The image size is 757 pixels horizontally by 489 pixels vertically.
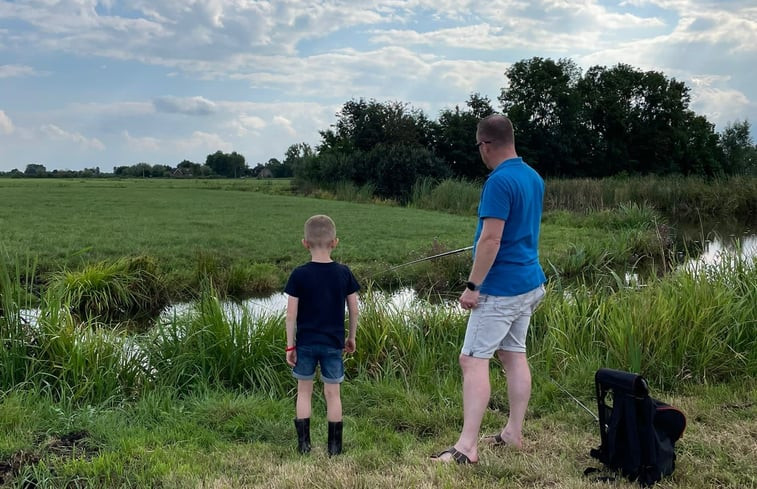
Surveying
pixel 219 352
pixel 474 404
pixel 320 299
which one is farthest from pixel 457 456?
pixel 219 352

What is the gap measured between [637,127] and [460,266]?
45.5 metres

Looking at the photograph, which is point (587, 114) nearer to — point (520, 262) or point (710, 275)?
point (710, 275)

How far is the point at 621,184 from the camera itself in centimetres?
2891

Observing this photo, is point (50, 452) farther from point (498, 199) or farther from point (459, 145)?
point (459, 145)

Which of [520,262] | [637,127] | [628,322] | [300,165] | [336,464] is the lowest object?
[336,464]

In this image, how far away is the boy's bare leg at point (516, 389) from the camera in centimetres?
356

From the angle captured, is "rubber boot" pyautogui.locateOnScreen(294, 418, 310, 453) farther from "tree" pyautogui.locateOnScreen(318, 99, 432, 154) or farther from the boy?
"tree" pyautogui.locateOnScreen(318, 99, 432, 154)

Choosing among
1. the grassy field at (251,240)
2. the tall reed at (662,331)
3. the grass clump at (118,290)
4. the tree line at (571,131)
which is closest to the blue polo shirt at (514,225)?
the tall reed at (662,331)

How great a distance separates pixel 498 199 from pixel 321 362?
1.40 metres

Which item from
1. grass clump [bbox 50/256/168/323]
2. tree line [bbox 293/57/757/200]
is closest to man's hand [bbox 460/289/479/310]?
grass clump [bbox 50/256/168/323]

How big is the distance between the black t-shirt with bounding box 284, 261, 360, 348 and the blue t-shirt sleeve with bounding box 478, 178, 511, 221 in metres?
0.90

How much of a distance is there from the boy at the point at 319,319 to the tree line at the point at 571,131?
3340cm

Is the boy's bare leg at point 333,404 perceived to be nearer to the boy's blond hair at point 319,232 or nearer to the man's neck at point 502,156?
the boy's blond hair at point 319,232

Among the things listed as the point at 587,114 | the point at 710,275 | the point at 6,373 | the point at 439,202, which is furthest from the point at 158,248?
the point at 587,114
